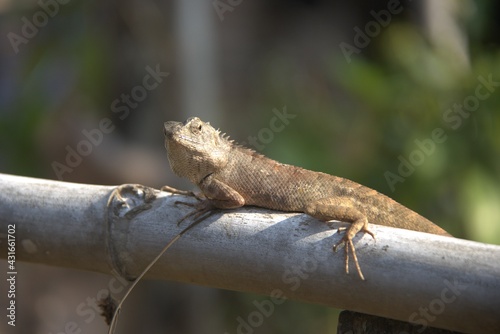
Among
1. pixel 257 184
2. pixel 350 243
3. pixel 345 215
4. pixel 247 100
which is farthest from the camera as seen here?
pixel 247 100

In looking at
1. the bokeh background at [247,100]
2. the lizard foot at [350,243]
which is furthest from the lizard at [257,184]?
the bokeh background at [247,100]

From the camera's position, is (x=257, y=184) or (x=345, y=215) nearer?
(x=345, y=215)

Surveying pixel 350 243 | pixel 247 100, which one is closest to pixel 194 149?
pixel 350 243

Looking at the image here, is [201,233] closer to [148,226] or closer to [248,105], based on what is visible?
[148,226]

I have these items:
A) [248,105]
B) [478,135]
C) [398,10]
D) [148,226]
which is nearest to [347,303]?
[148,226]

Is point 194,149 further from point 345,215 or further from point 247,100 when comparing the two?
point 247,100

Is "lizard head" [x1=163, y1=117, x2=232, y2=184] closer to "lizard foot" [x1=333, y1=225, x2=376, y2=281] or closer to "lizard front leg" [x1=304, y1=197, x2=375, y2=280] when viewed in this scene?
"lizard front leg" [x1=304, y1=197, x2=375, y2=280]

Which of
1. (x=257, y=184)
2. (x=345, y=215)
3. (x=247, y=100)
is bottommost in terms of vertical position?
(x=247, y=100)
